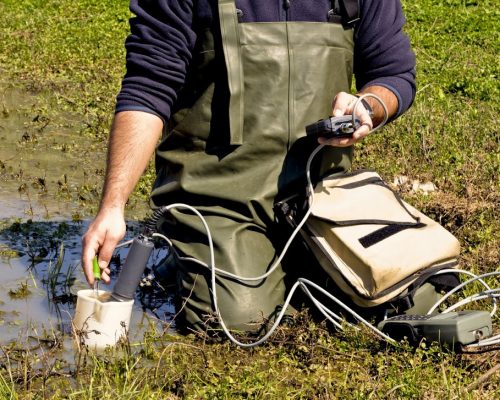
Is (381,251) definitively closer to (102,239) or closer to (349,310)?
(349,310)

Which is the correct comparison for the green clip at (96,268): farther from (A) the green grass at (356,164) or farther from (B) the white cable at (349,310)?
(B) the white cable at (349,310)

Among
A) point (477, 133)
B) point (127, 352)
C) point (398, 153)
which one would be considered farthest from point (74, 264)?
point (477, 133)

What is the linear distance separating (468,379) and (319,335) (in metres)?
0.64

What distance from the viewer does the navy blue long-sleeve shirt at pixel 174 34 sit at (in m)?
4.00

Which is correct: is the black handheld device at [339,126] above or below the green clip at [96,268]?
above

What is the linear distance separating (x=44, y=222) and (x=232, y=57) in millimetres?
1657

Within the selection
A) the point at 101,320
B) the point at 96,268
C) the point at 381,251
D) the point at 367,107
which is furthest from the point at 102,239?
the point at 367,107

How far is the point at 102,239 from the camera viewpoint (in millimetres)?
3625

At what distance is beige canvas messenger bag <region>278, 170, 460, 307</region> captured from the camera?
3.89 meters

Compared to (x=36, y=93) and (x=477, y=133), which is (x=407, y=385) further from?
(x=36, y=93)

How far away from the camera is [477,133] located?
655cm

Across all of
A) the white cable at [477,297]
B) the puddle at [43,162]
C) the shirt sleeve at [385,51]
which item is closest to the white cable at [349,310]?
the white cable at [477,297]

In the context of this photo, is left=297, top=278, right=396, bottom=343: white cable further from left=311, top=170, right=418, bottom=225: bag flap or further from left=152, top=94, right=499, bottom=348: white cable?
left=311, top=170, right=418, bottom=225: bag flap

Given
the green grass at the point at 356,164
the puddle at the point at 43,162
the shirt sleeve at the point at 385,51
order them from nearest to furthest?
the green grass at the point at 356,164
the shirt sleeve at the point at 385,51
the puddle at the point at 43,162
